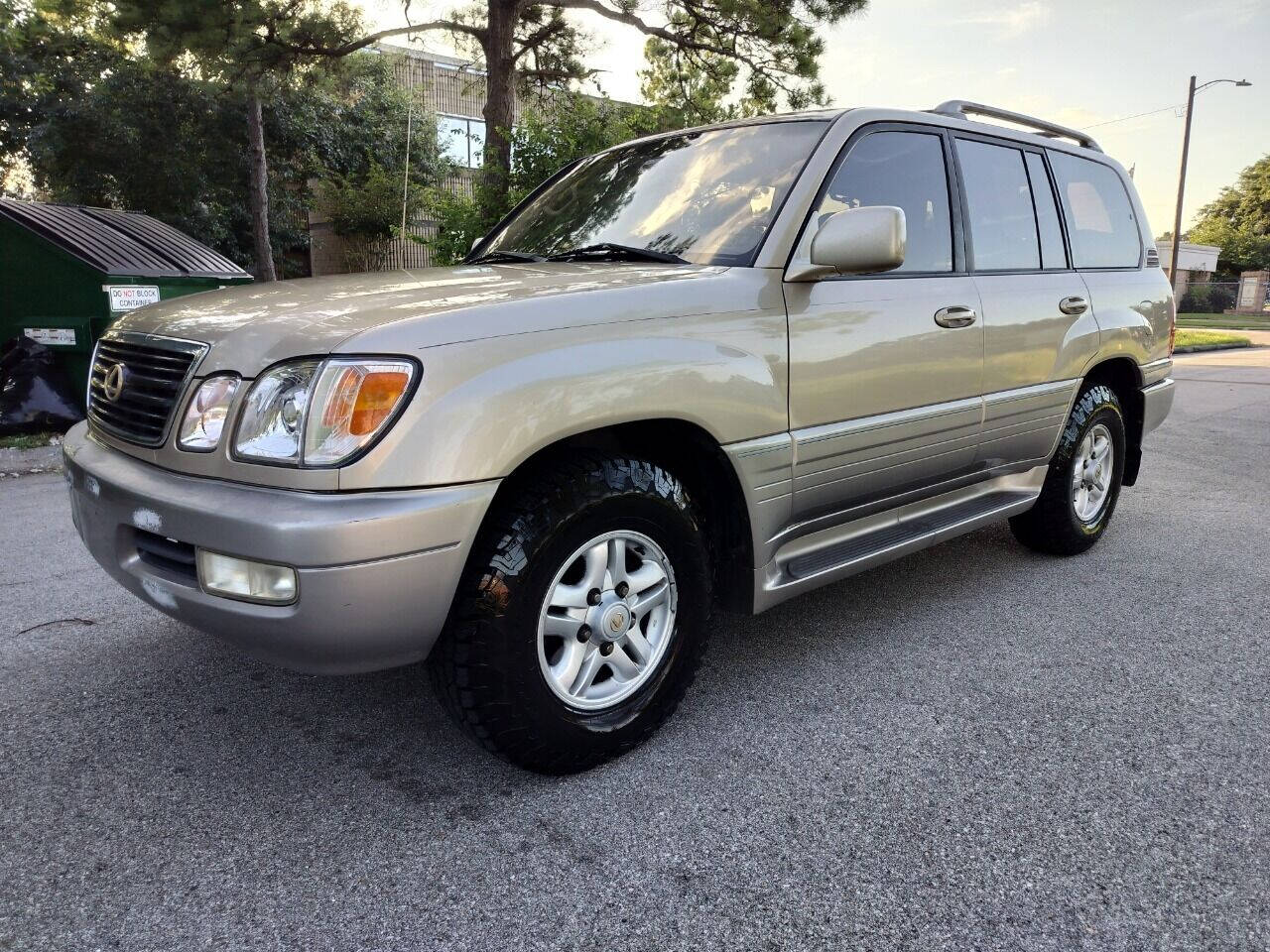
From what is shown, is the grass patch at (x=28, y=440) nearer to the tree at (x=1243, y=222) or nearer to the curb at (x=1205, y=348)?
the curb at (x=1205, y=348)

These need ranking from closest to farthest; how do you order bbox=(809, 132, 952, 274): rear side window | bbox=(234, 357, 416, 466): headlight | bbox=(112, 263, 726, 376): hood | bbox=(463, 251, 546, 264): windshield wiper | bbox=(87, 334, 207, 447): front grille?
bbox=(234, 357, 416, 466): headlight
bbox=(112, 263, 726, 376): hood
bbox=(87, 334, 207, 447): front grille
bbox=(809, 132, 952, 274): rear side window
bbox=(463, 251, 546, 264): windshield wiper

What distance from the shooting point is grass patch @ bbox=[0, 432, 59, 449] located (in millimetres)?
6406

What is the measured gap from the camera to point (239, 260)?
20.3 m

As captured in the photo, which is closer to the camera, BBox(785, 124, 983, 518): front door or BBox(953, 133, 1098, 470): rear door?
BBox(785, 124, 983, 518): front door

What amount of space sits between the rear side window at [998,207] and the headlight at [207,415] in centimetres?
263

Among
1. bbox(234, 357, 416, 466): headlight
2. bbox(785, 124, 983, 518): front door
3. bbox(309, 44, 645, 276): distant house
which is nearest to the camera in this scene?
bbox(234, 357, 416, 466): headlight

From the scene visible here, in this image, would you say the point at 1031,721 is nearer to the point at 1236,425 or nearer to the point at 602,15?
the point at 1236,425

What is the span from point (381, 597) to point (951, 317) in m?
2.21

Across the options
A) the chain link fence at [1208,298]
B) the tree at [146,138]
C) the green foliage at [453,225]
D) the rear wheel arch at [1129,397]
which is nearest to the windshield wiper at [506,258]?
the rear wheel arch at [1129,397]

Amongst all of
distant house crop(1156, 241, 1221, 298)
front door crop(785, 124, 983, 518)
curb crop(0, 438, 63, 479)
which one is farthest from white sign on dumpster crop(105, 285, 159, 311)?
distant house crop(1156, 241, 1221, 298)

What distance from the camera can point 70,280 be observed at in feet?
22.1

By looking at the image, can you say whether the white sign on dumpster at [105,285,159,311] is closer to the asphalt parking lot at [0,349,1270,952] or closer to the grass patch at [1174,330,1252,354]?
the asphalt parking lot at [0,349,1270,952]

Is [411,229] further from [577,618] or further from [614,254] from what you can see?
[577,618]

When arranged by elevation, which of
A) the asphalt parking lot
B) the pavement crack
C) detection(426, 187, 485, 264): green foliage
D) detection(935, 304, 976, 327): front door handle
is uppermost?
detection(426, 187, 485, 264): green foliage
